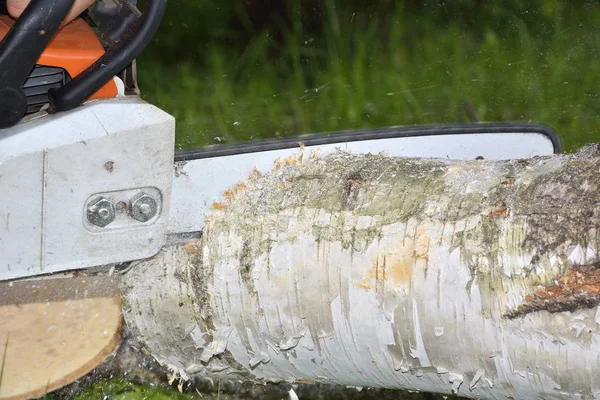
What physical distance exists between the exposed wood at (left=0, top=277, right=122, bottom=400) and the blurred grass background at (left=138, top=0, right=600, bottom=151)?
3.35ft

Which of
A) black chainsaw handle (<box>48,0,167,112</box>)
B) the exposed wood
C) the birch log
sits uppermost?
black chainsaw handle (<box>48,0,167,112</box>)

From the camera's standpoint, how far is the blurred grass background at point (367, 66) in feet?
8.54

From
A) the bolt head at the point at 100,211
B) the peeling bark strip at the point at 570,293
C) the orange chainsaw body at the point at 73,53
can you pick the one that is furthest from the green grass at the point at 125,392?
the peeling bark strip at the point at 570,293

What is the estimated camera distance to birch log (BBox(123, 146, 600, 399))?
1.03 m

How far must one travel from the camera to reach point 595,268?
0.99m

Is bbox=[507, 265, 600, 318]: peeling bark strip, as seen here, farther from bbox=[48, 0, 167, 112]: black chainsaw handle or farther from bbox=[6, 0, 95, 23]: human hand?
bbox=[6, 0, 95, 23]: human hand

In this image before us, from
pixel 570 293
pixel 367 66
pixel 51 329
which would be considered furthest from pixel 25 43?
pixel 367 66

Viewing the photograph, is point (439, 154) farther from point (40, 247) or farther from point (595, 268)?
point (40, 247)

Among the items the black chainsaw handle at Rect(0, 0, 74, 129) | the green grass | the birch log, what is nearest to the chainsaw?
the black chainsaw handle at Rect(0, 0, 74, 129)

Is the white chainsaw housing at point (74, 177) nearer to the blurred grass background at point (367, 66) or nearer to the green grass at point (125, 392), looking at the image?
the green grass at point (125, 392)

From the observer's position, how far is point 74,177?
48.4 inches

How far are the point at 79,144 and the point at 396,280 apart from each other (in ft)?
1.91

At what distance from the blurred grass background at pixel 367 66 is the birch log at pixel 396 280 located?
1.17 m

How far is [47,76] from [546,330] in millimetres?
936
